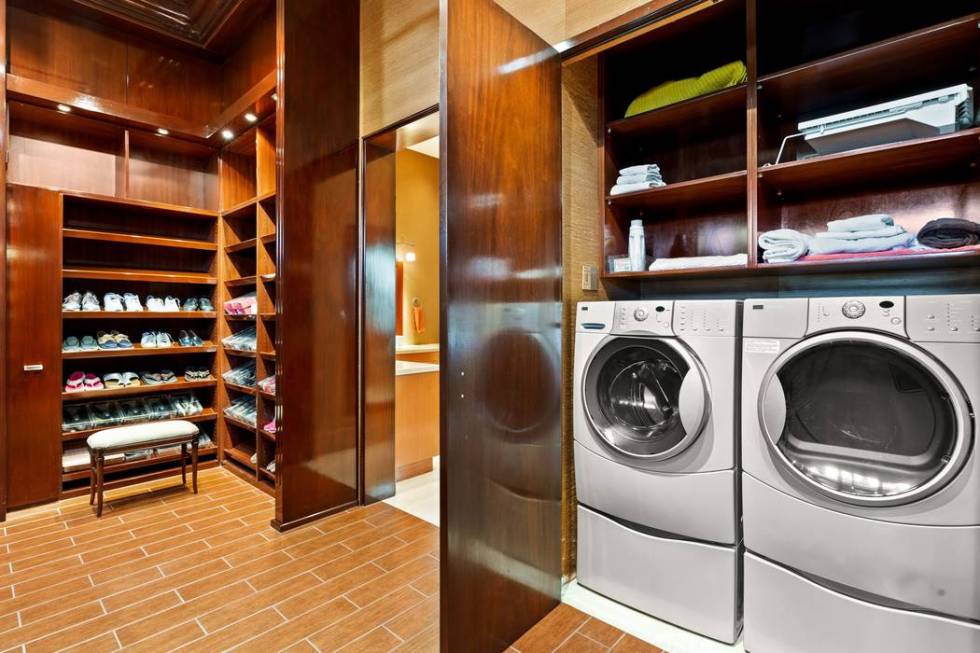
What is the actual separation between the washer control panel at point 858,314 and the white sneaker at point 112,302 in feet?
14.1

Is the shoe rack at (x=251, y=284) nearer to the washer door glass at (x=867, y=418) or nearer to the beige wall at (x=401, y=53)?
the beige wall at (x=401, y=53)

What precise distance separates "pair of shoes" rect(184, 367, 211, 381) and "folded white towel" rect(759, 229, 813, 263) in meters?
4.15

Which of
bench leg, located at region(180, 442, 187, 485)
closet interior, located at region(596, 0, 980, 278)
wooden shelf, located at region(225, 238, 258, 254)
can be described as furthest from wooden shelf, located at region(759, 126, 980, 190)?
bench leg, located at region(180, 442, 187, 485)

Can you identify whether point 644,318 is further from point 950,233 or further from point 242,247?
point 242,247

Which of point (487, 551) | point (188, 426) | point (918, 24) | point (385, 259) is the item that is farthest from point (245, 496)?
point (918, 24)

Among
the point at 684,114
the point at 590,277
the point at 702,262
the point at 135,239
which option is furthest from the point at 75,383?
the point at 684,114

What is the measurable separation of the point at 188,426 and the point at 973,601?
3996 mm

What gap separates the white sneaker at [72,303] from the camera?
3329mm

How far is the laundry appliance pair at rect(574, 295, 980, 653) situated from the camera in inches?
54.0

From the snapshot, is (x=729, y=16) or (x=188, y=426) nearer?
(x=729, y=16)

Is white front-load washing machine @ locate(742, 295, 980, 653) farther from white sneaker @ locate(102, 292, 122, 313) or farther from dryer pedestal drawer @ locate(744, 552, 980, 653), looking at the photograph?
white sneaker @ locate(102, 292, 122, 313)

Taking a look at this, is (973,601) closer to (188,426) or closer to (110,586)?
(110,586)

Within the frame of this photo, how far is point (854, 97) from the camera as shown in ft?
6.35

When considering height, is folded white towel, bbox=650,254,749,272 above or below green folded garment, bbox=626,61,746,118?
below
